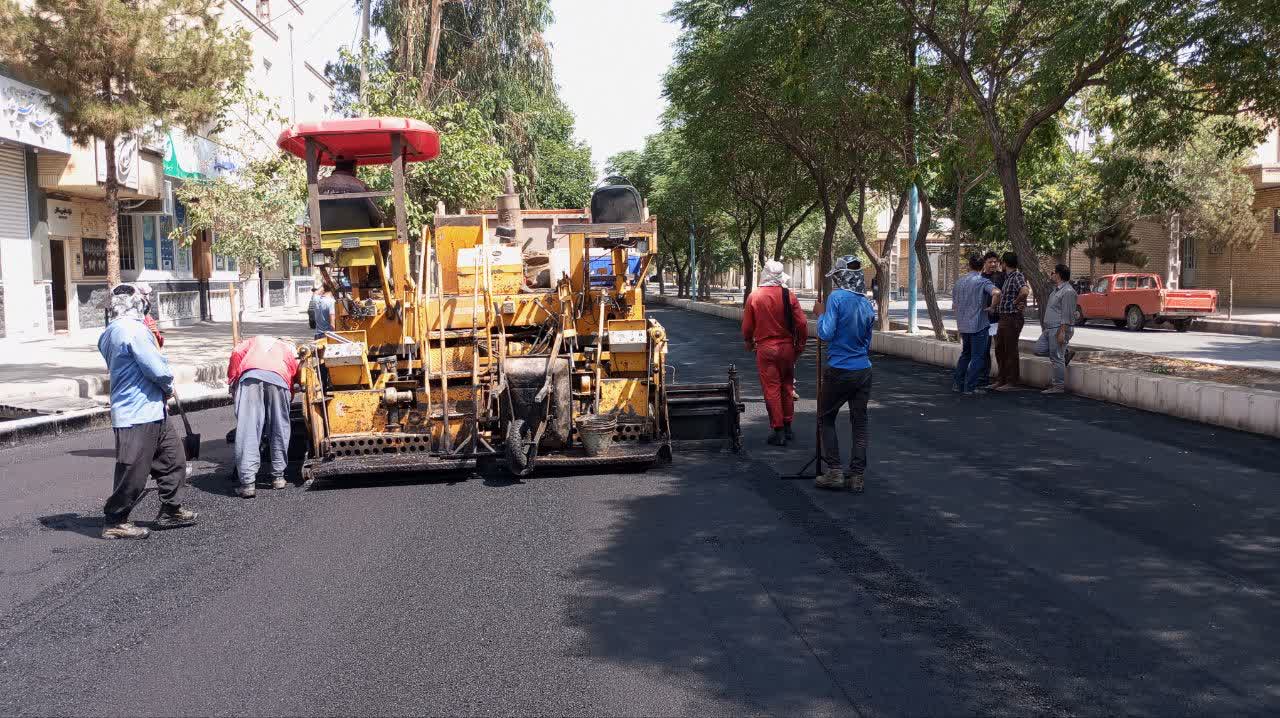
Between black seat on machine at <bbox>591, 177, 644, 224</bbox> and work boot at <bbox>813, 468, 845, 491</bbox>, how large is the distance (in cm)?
367

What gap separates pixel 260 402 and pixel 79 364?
1210 centimetres

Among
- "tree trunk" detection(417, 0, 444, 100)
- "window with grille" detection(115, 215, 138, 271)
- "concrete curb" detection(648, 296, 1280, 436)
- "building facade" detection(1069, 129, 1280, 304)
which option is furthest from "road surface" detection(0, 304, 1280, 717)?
"building facade" detection(1069, 129, 1280, 304)

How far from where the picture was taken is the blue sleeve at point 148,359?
6.74 meters

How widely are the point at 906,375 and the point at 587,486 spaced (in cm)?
931

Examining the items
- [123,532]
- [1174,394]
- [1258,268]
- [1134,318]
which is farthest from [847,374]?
[1258,268]

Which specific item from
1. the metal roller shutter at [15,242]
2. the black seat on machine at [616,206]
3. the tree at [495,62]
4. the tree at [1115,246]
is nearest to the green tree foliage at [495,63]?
the tree at [495,62]

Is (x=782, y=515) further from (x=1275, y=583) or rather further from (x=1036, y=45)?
(x=1036, y=45)

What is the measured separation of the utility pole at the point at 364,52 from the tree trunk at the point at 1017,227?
44.4 ft

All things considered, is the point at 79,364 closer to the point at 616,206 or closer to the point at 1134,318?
the point at 616,206

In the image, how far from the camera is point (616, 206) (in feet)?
33.9

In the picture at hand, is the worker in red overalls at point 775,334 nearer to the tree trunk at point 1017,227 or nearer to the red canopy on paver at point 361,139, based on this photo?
the red canopy on paver at point 361,139

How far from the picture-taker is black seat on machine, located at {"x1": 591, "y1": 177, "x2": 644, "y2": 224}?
10.3 metres

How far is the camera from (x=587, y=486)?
8.27 m

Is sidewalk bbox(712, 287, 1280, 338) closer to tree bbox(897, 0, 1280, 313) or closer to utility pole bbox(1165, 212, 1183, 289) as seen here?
utility pole bbox(1165, 212, 1183, 289)
